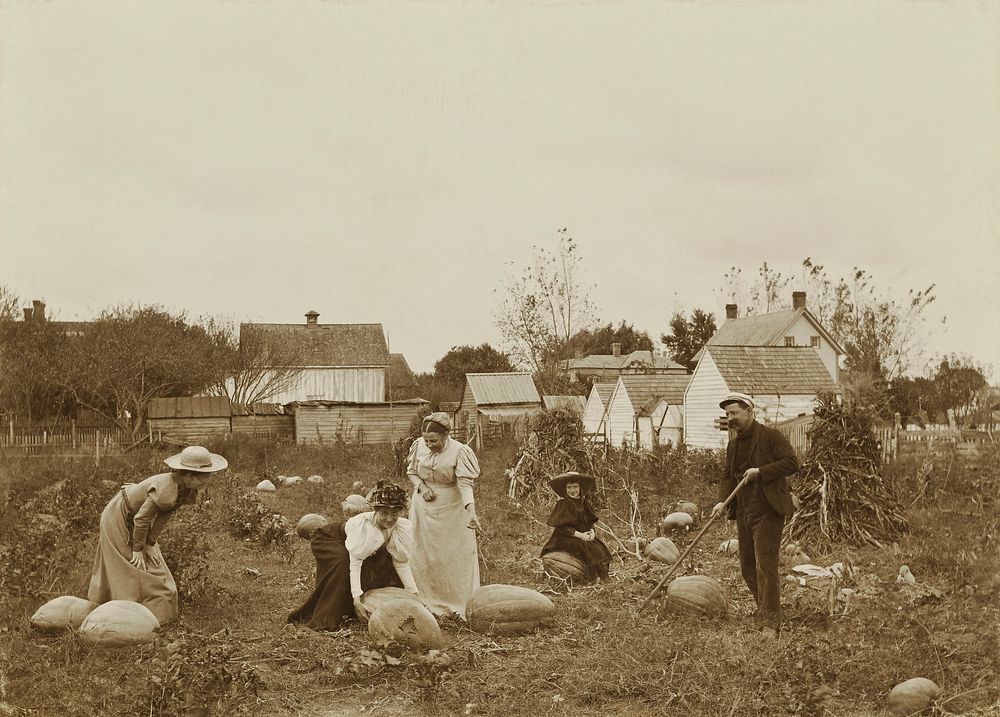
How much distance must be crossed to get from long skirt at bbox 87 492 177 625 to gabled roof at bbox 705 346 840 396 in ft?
56.4

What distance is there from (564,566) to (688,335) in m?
45.8

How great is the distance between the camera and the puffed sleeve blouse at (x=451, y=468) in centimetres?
733

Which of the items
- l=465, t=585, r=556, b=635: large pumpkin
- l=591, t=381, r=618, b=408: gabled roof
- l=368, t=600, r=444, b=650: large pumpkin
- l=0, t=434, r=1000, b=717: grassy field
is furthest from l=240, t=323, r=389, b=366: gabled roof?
l=368, t=600, r=444, b=650: large pumpkin

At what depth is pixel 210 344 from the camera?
35719 millimetres

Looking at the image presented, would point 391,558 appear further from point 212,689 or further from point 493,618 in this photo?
point 212,689

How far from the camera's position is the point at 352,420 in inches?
1229

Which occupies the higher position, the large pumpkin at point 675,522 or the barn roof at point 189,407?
the barn roof at point 189,407

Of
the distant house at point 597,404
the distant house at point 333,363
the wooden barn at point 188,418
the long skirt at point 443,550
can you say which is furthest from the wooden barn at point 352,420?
the long skirt at point 443,550

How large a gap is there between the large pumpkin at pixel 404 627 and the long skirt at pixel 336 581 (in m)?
0.57

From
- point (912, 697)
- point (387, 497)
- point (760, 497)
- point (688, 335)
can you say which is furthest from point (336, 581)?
point (688, 335)

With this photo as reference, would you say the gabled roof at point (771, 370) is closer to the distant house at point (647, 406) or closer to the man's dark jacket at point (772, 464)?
the distant house at point (647, 406)

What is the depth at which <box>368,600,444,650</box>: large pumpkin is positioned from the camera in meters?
5.76

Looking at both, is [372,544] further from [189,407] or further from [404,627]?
[189,407]

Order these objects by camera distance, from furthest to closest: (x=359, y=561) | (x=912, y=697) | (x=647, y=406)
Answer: (x=647, y=406) < (x=359, y=561) < (x=912, y=697)
